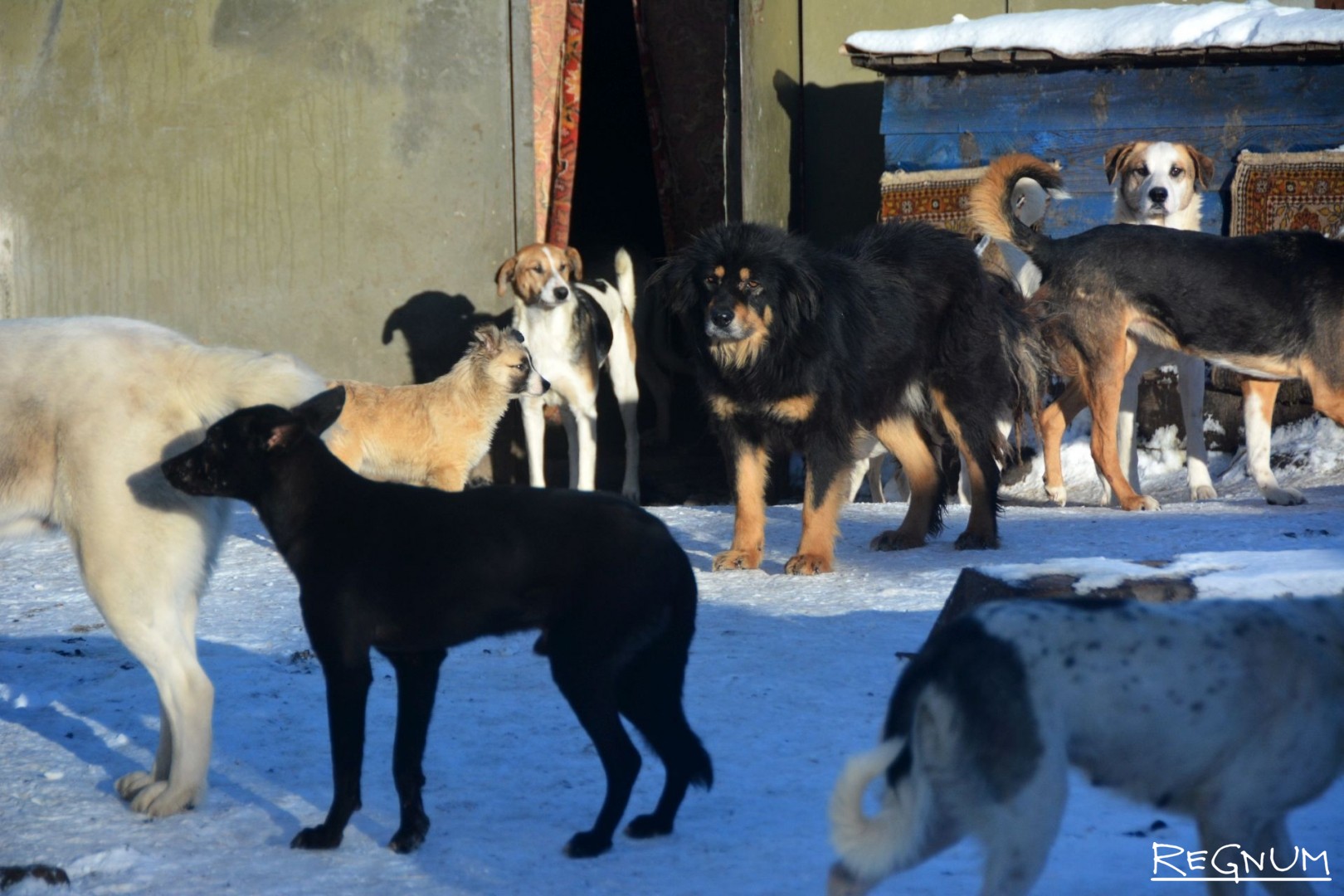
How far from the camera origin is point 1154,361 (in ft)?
26.1

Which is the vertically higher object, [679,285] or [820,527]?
[679,285]

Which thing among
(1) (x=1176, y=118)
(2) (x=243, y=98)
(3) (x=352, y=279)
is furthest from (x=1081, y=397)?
(2) (x=243, y=98)

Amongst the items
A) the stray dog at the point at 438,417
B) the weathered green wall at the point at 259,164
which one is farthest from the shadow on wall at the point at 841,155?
the stray dog at the point at 438,417

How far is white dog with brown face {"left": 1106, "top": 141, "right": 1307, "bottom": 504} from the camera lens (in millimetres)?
7762

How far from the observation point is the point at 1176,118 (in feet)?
28.3

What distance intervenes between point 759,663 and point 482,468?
198 inches

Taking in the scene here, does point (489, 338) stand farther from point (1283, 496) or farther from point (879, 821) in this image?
point (879, 821)

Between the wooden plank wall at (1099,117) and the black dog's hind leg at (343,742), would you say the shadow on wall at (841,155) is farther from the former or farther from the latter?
the black dog's hind leg at (343,742)

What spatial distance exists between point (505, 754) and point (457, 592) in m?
0.87

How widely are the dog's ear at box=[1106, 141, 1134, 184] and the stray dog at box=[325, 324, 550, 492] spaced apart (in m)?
3.66

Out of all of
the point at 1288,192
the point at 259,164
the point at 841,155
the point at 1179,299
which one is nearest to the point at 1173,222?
the point at 1288,192

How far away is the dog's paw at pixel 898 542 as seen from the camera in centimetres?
654

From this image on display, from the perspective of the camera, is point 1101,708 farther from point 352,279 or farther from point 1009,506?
point 352,279

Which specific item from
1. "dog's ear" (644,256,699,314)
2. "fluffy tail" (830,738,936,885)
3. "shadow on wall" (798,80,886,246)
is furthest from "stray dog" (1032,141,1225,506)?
"fluffy tail" (830,738,936,885)
